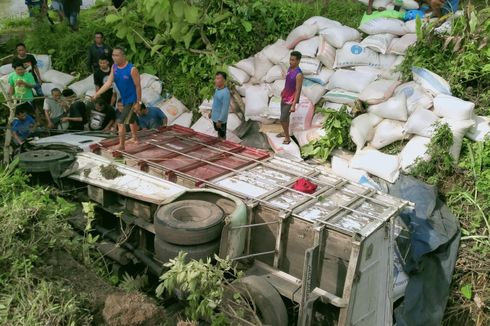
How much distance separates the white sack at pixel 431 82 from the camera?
23.5ft

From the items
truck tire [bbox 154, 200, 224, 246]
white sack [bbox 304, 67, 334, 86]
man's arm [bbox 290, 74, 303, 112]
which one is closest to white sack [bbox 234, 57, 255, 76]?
white sack [bbox 304, 67, 334, 86]

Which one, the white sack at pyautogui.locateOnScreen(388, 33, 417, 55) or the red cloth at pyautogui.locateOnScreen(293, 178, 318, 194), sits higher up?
the white sack at pyautogui.locateOnScreen(388, 33, 417, 55)

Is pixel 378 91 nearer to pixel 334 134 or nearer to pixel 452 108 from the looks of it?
pixel 334 134

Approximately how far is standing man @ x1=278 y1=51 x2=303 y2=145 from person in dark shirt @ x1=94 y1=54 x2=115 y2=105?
2692mm

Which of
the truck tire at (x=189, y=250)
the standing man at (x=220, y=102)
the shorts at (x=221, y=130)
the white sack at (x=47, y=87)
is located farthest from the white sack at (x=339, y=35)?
the truck tire at (x=189, y=250)

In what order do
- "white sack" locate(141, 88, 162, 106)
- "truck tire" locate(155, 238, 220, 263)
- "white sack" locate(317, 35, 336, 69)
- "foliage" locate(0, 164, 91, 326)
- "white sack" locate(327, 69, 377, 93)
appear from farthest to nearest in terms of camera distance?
1. "white sack" locate(141, 88, 162, 106)
2. "white sack" locate(317, 35, 336, 69)
3. "white sack" locate(327, 69, 377, 93)
4. "truck tire" locate(155, 238, 220, 263)
5. "foliage" locate(0, 164, 91, 326)

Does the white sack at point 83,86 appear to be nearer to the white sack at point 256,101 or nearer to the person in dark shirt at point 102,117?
the person in dark shirt at point 102,117

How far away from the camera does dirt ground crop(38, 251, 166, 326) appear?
9.84 feet

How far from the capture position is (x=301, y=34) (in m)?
8.85

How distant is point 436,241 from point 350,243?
79.6 inches

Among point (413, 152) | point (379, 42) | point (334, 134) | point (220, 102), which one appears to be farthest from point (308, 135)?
point (379, 42)

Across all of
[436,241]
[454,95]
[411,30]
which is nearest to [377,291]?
[436,241]

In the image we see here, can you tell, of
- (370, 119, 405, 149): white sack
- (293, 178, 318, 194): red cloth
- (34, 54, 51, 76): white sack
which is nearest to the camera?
(293, 178, 318, 194): red cloth

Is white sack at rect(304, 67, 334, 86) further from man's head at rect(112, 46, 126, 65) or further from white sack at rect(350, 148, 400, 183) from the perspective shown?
man's head at rect(112, 46, 126, 65)
